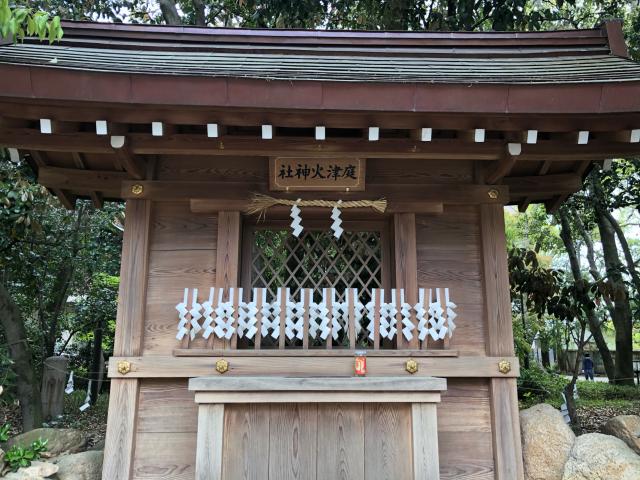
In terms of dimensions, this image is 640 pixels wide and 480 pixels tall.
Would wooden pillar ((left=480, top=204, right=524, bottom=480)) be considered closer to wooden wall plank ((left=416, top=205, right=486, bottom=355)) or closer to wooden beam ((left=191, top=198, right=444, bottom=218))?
wooden wall plank ((left=416, top=205, right=486, bottom=355))

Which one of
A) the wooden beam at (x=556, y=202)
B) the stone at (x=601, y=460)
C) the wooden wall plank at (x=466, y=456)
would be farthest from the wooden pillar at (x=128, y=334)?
the wooden beam at (x=556, y=202)

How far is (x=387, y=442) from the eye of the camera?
342cm

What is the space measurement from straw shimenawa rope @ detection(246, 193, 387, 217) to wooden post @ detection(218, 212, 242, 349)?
0.18 meters

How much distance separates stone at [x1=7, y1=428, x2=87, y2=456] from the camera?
14.1ft

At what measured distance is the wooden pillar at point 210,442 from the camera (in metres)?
3.19

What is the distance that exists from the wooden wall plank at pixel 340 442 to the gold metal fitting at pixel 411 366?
1.75 feet

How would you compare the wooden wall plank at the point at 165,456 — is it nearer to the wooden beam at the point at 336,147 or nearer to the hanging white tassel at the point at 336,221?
the hanging white tassel at the point at 336,221

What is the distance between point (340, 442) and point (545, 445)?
1838mm

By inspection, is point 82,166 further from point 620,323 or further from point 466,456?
point 620,323

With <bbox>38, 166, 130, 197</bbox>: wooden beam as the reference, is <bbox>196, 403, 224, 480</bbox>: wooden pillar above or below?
below

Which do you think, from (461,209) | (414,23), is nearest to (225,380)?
(461,209)

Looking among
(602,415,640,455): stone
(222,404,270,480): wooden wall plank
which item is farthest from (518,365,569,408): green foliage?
(222,404,270,480): wooden wall plank

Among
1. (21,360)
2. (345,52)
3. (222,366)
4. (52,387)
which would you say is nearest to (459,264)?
(222,366)

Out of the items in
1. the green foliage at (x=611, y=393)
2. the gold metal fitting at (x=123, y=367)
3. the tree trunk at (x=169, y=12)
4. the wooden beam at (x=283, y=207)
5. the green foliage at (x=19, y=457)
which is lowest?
the green foliage at (x=611, y=393)
